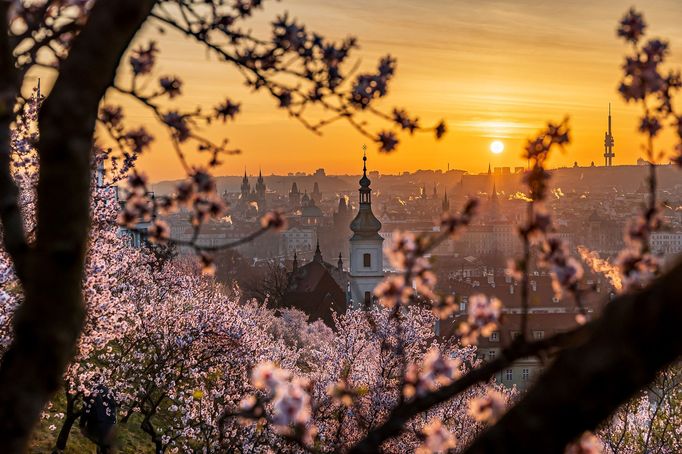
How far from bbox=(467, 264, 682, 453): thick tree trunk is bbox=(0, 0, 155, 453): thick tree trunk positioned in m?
1.57

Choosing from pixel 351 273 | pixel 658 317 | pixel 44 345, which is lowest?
pixel 351 273

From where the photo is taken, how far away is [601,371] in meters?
2.59

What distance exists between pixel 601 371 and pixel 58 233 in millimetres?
1861

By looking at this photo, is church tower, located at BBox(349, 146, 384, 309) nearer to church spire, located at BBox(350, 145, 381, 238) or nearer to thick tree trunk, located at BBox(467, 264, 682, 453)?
church spire, located at BBox(350, 145, 381, 238)

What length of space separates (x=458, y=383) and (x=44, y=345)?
1425 millimetres

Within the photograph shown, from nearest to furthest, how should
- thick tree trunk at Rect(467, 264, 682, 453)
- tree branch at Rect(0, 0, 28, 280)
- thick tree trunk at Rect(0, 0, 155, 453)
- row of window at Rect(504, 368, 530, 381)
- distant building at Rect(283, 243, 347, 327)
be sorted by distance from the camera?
thick tree trunk at Rect(467, 264, 682, 453)
thick tree trunk at Rect(0, 0, 155, 453)
tree branch at Rect(0, 0, 28, 280)
row of window at Rect(504, 368, 530, 381)
distant building at Rect(283, 243, 347, 327)

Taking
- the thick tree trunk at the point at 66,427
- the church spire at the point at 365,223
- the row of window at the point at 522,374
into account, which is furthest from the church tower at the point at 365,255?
the thick tree trunk at the point at 66,427

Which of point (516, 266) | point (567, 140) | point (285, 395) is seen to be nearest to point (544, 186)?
point (516, 266)

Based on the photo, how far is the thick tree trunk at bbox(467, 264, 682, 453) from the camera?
253 cm

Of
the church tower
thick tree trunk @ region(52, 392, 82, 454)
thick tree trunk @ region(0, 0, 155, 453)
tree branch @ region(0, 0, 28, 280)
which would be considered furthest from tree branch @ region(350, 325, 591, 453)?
the church tower

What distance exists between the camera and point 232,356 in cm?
2020

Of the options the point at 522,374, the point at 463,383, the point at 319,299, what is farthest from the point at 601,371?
the point at 522,374

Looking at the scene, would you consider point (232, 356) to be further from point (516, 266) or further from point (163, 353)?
point (516, 266)

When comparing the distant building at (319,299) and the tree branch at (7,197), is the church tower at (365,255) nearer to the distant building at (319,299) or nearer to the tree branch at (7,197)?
the distant building at (319,299)
